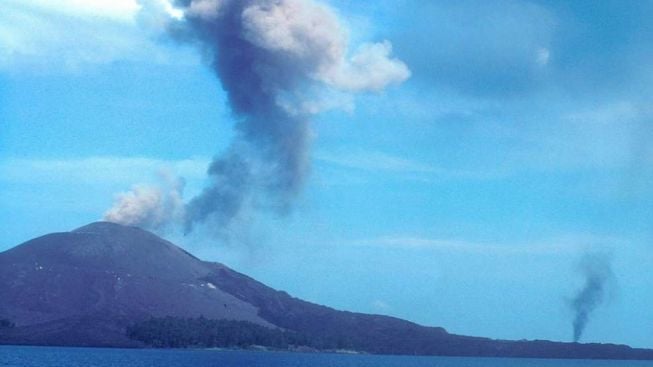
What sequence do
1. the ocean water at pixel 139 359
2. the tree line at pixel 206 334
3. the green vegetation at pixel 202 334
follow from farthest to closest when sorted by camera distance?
1. the tree line at pixel 206 334
2. the green vegetation at pixel 202 334
3. the ocean water at pixel 139 359

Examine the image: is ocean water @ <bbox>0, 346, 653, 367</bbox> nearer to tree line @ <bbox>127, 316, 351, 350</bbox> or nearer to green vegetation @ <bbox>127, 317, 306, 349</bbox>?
green vegetation @ <bbox>127, 317, 306, 349</bbox>

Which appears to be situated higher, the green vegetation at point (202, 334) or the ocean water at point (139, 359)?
the green vegetation at point (202, 334)

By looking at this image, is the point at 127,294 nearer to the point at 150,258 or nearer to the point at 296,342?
the point at 150,258

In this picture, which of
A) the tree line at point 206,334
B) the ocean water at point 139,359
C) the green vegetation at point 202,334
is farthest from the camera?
the tree line at point 206,334

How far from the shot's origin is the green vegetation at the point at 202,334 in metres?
163

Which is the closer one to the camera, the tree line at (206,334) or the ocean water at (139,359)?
the ocean water at (139,359)

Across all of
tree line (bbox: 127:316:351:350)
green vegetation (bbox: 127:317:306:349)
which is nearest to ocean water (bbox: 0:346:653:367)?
green vegetation (bbox: 127:317:306:349)

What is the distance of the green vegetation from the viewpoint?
163 metres

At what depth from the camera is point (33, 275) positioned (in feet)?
603

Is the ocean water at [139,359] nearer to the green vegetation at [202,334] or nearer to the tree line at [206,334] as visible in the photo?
the green vegetation at [202,334]

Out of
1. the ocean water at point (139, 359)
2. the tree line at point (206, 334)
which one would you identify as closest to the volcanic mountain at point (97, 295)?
the tree line at point (206, 334)

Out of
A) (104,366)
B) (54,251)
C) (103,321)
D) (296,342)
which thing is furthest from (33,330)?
(104,366)

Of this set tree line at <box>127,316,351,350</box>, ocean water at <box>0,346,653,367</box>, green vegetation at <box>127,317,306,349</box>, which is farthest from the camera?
tree line at <box>127,316,351,350</box>

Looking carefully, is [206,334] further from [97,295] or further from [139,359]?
[139,359]
